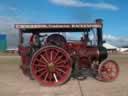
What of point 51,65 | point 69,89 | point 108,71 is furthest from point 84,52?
point 69,89

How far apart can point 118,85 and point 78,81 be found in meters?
1.86

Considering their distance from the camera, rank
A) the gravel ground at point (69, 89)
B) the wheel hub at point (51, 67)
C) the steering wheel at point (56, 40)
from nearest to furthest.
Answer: the gravel ground at point (69, 89), the wheel hub at point (51, 67), the steering wheel at point (56, 40)

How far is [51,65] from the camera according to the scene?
12453mm

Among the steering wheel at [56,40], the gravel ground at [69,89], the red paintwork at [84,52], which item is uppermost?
the steering wheel at [56,40]

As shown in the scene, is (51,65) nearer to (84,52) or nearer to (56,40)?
(56,40)

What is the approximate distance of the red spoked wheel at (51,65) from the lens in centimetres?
1245

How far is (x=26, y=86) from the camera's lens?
39.7 feet

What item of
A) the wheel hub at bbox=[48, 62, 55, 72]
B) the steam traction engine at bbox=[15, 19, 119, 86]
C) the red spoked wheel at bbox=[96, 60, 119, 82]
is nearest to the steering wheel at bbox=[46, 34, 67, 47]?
the steam traction engine at bbox=[15, 19, 119, 86]

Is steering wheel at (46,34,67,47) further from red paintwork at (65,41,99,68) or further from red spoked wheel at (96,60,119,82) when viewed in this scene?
red spoked wheel at (96,60,119,82)

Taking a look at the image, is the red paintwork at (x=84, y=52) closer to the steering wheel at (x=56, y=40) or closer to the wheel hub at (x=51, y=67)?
the steering wheel at (x=56, y=40)

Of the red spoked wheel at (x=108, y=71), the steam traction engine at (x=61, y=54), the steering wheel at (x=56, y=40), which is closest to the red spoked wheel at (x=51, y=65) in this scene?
the steam traction engine at (x=61, y=54)

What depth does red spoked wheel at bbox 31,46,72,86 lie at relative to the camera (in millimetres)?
12453

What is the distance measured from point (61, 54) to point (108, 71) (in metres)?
2.09

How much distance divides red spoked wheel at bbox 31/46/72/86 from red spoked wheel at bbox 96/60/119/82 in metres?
1.38
